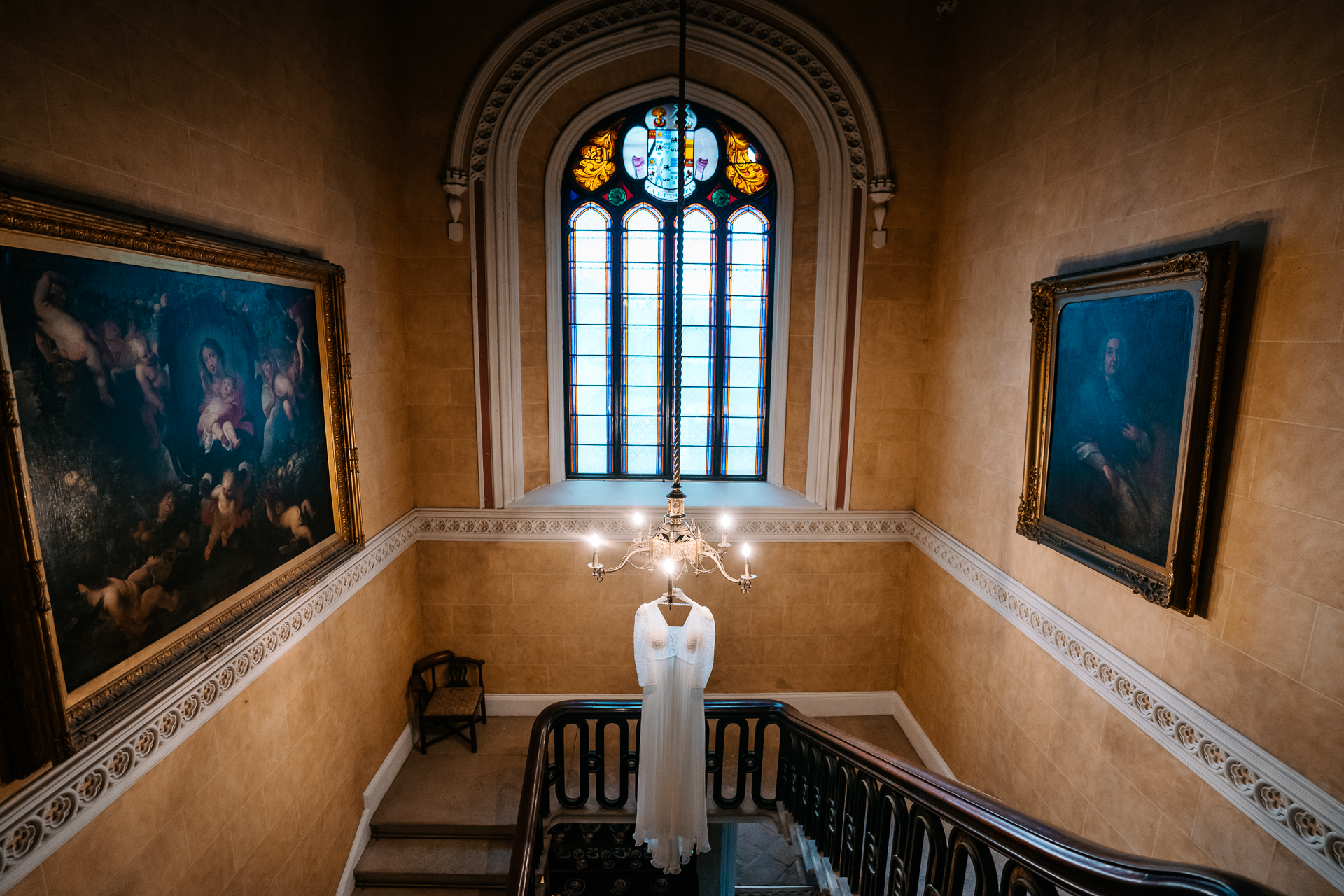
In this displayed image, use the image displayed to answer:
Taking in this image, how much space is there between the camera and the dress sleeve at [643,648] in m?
3.60

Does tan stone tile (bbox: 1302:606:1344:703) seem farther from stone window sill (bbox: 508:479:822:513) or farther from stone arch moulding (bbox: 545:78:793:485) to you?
stone arch moulding (bbox: 545:78:793:485)

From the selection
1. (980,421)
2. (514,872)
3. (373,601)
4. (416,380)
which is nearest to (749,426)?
(980,421)

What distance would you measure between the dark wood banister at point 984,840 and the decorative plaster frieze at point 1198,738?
3.28ft

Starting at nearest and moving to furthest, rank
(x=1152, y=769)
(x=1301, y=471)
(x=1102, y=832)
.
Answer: (x=1301, y=471)
(x=1152, y=769)
(x=1102, y=832)

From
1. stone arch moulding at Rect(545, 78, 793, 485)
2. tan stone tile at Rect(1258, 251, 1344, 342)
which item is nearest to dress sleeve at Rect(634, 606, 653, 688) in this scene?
stone arch moulding at Rect(545, 78, 793, 485)

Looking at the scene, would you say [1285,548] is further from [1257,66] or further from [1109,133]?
[1109,133]

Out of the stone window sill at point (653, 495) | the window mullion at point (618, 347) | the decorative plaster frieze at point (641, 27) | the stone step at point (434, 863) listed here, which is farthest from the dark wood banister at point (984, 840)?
the decorative plaster frieze at point (641, 27)

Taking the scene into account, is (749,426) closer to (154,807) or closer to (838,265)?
(838,265)

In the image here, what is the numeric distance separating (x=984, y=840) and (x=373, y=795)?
Result: 4.08 metres

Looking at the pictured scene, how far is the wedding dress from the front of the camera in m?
3.60

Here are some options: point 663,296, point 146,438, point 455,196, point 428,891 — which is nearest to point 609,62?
point 455,196

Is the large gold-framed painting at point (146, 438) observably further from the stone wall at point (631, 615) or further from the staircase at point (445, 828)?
the staircase at point (445, 828)

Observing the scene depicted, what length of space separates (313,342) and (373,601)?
1.85 meters

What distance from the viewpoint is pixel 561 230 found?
18.4ft
